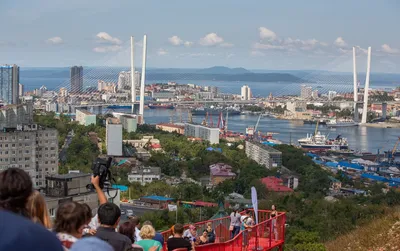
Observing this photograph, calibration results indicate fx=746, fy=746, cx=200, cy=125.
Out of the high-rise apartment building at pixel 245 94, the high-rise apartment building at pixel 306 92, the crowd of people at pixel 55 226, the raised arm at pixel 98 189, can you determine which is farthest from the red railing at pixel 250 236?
→ the high-rise apartment building at pixel 245 94

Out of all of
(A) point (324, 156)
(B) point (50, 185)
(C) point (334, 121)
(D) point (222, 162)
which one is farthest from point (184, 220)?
(C) point (334, 121)

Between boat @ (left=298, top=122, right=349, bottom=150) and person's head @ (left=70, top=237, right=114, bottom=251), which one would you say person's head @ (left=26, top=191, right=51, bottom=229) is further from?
boat @ (left=298, top=122, right=349, bottom=150)

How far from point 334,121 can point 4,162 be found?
17963mm

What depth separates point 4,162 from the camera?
737 centimetres

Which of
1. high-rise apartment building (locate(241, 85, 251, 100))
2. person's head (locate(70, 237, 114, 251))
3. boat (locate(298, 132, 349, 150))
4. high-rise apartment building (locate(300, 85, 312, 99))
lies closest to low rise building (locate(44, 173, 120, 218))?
person's head (locate(70, 237, 114, 251))

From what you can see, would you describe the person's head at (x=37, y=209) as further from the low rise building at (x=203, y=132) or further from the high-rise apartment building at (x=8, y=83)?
the high-rise apartment building at (x=8, y=83)

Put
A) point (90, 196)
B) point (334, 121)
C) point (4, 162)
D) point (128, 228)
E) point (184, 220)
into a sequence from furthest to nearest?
point (334, 121)
point (4, 162)
point (184, 220)
point (90, 196)
point (128, 228)

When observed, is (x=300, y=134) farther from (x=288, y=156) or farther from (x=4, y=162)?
(x=4, y=162)

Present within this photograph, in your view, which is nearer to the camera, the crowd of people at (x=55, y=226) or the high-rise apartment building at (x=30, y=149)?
the crowd of people at (x=55, y=226)

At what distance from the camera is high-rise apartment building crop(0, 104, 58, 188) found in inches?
289

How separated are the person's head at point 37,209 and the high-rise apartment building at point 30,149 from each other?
6592 mm

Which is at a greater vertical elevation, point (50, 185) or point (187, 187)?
point (50, 185)

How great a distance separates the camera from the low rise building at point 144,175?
31.1 feet

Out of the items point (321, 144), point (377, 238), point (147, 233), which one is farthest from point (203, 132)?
point (147, 233)
